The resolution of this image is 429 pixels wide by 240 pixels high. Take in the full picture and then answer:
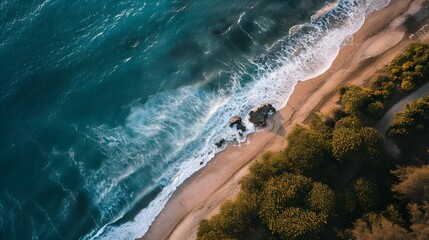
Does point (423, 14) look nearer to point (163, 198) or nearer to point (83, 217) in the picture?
point (163, 198)

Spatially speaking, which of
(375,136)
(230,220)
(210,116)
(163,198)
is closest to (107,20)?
(210,116)

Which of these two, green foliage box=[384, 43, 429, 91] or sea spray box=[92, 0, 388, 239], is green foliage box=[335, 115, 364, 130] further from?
sea spray box=[92, 0, 388, 239]

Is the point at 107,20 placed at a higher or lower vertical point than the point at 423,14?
higher

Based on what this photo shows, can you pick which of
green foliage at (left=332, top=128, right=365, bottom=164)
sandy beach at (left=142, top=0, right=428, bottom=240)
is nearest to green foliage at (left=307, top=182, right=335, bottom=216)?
green foliage at (left=332, top=128, right=365, bottom=164)

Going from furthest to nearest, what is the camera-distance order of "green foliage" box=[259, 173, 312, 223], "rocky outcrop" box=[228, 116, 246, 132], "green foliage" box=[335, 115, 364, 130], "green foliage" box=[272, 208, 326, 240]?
"rocky outcrop" box=[228, 116, 246, 132]
"green foliage" box=[335, 115, 364, 130]
"green foliage" box=[259, 173, 312, 223]
"green foliage" box=[272, 208, 326, 240]

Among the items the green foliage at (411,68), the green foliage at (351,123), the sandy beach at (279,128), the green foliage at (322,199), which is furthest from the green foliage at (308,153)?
the green foliage at (411,68)

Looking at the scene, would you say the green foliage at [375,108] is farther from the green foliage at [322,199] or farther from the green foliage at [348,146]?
the green foliage at [322,199]
